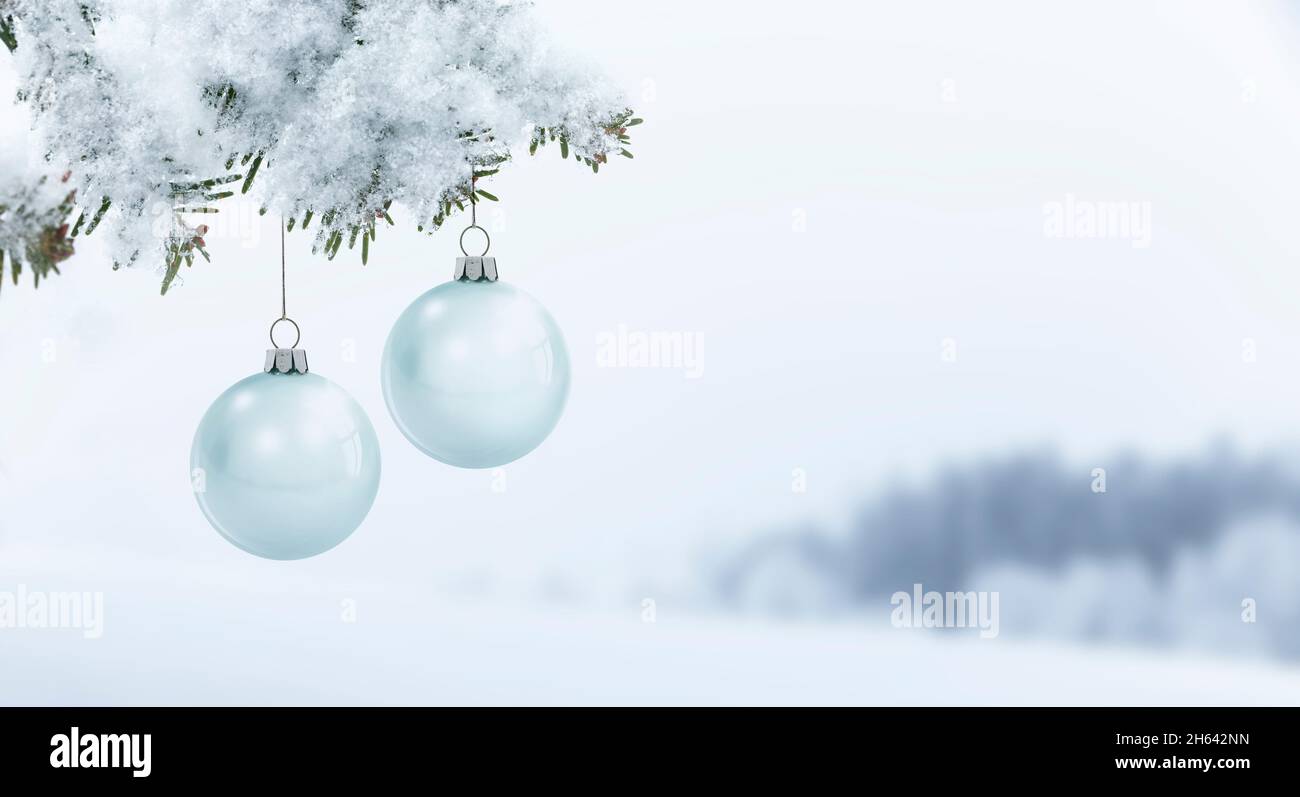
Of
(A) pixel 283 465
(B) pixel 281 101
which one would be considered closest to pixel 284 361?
(A) pixel 283 465

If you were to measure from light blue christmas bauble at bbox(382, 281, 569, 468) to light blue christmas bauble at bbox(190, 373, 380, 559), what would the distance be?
0.05 m

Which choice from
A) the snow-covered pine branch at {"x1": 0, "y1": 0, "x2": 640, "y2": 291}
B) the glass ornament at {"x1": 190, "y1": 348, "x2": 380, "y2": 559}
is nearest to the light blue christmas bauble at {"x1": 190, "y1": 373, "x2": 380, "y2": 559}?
the glass ornament at {"x1": 190, "y1": 348, "x2": 380, "y2": 559}

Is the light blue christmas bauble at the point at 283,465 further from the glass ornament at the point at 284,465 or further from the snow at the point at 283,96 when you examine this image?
the snow at the point at 283,96

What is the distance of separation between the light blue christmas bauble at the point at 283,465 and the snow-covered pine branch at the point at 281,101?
12cm

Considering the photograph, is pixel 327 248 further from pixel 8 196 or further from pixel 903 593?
pixel 903 593

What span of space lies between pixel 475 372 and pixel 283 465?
0.16 meters

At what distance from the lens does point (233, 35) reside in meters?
0.87

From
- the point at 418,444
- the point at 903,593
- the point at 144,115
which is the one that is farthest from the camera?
the point at 903,593

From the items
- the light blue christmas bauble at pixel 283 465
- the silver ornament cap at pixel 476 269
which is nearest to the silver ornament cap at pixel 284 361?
the light blue christmas bauble at pixel 283 465

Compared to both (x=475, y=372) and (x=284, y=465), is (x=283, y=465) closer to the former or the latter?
(x=284, y=465)

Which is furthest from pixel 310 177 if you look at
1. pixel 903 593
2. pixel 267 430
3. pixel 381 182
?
pixel 903 593

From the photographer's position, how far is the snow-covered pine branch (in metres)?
0.87

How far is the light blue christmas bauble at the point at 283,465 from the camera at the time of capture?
904mm

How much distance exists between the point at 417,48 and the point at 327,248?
18 cm
